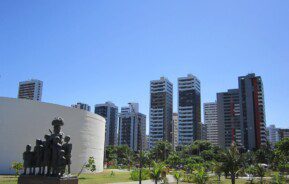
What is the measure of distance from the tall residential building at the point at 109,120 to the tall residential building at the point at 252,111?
80.2 m

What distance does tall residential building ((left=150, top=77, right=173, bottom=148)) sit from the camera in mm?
174500

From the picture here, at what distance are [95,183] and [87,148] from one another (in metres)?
→ 26.7

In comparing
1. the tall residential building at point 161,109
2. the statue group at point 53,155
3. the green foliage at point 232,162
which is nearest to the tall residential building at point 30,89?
the tall residential building at point 161,109

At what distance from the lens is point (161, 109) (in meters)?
178

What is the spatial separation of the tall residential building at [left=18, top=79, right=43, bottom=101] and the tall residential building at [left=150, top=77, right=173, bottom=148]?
204 feet

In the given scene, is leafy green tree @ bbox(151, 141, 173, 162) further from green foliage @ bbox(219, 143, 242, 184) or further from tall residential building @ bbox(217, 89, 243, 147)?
green foliage @ bbox(219, 143, 242, 184)

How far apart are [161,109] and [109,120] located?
36.1 metres

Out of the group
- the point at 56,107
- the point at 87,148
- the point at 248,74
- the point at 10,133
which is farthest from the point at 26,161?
the point at 248,74

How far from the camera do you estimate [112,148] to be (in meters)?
130

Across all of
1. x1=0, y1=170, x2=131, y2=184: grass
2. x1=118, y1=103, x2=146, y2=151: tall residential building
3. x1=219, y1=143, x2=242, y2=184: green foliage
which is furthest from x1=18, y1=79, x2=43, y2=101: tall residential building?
x1=219, y1=143, x2=242, y2=184: green foliage

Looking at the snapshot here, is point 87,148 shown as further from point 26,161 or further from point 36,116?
point 26,161

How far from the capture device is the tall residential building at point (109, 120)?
194m

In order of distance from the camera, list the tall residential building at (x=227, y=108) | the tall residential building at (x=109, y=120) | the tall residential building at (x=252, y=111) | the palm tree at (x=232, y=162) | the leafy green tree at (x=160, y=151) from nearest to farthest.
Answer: the palm tree at (x=232, y=162) → the leafy green tree at (x=160, y=151) → the tall residential building at (x=252, y=111) → the tall residential building at (x=227, y=108) → the tall residential building at (x=109, y=120)

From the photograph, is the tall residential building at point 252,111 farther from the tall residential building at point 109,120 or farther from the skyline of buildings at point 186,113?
the tall residential building at point 109,120
